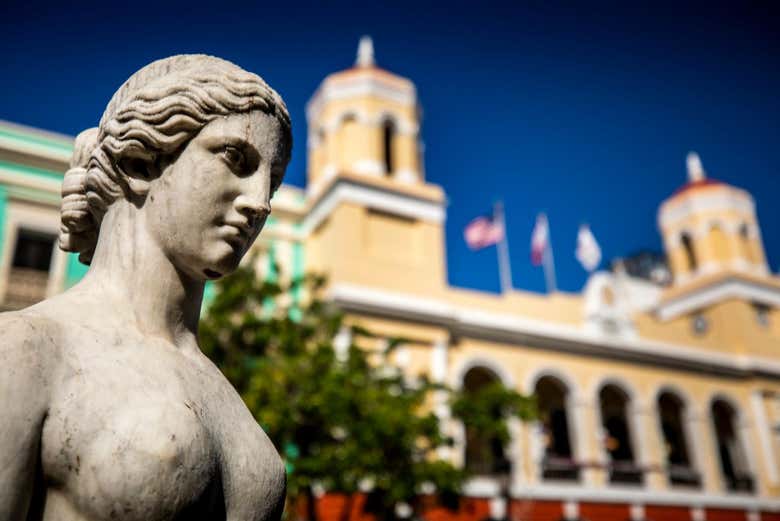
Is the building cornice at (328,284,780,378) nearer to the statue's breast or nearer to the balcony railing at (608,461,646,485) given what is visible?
the balcony railing at (608,461,646,485)

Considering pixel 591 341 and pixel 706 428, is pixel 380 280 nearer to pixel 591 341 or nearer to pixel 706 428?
pixel 591 341

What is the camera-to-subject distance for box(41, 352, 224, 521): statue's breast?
42.0 inches

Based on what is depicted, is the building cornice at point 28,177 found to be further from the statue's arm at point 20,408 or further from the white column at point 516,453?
the statue's arm at point 20,408

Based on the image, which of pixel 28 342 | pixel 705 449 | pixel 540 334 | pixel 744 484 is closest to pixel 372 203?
pixel 540 334

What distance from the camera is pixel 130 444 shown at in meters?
1.08

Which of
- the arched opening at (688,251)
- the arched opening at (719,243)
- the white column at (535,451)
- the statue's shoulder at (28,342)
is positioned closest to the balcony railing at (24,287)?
the white column at (535,451)

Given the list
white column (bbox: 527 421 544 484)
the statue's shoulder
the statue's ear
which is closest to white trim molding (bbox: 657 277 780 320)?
white column (bbox: 527 421 544 484)

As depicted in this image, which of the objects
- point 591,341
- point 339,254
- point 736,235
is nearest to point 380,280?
point 339,254

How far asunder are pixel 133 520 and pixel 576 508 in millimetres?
15434

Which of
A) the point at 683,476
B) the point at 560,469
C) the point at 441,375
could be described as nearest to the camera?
the point at 441,375

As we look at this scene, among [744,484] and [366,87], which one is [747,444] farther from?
[366,87]

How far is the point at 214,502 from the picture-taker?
121 centimetres

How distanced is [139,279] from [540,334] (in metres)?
15.5

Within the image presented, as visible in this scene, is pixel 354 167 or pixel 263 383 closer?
pixel 263 383
